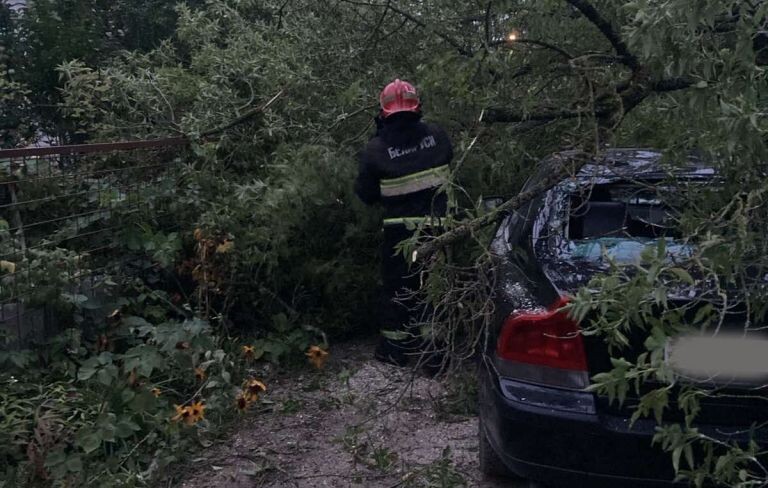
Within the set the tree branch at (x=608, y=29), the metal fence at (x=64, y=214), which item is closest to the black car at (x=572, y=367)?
the tree branch at (x=608, y=29)

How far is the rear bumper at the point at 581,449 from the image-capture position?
325 cm

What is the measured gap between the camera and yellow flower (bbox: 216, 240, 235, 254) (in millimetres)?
5477

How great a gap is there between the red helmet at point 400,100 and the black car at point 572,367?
1.66 metres

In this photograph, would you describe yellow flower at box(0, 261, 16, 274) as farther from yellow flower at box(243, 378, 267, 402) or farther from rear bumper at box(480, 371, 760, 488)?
rear bumper at box(480, 371, 760, 488)

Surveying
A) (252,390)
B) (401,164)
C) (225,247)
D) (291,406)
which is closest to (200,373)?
(252,390)

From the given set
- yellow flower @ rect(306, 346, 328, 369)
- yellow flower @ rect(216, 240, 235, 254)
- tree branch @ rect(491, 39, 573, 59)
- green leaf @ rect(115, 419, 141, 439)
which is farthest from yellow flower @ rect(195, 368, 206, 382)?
tree branch @ rect(491, 39, 573, 59)

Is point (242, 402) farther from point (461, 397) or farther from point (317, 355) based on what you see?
point (461, 397)

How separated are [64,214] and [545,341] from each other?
3.18 meters

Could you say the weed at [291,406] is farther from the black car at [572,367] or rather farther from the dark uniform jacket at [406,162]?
the black car at [572,367]

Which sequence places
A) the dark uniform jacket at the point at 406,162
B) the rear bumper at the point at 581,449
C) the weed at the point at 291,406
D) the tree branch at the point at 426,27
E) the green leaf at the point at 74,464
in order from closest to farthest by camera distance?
1. the rear bumper at the point at 581,449
2. the green leaf at the point at 74,464
3. the weed at the point at 291,406
4. the tree branch at the point at 426,27
5. the dark uniform jacket at the point at 406,162

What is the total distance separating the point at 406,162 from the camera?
541cm

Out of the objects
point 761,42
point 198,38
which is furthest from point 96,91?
point 761,42

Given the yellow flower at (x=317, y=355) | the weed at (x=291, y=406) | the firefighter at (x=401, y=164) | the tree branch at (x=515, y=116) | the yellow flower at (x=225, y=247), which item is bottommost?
the weed at (x=291, y=406)

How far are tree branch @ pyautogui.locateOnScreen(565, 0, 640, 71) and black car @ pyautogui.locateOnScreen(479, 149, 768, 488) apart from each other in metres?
0.53
